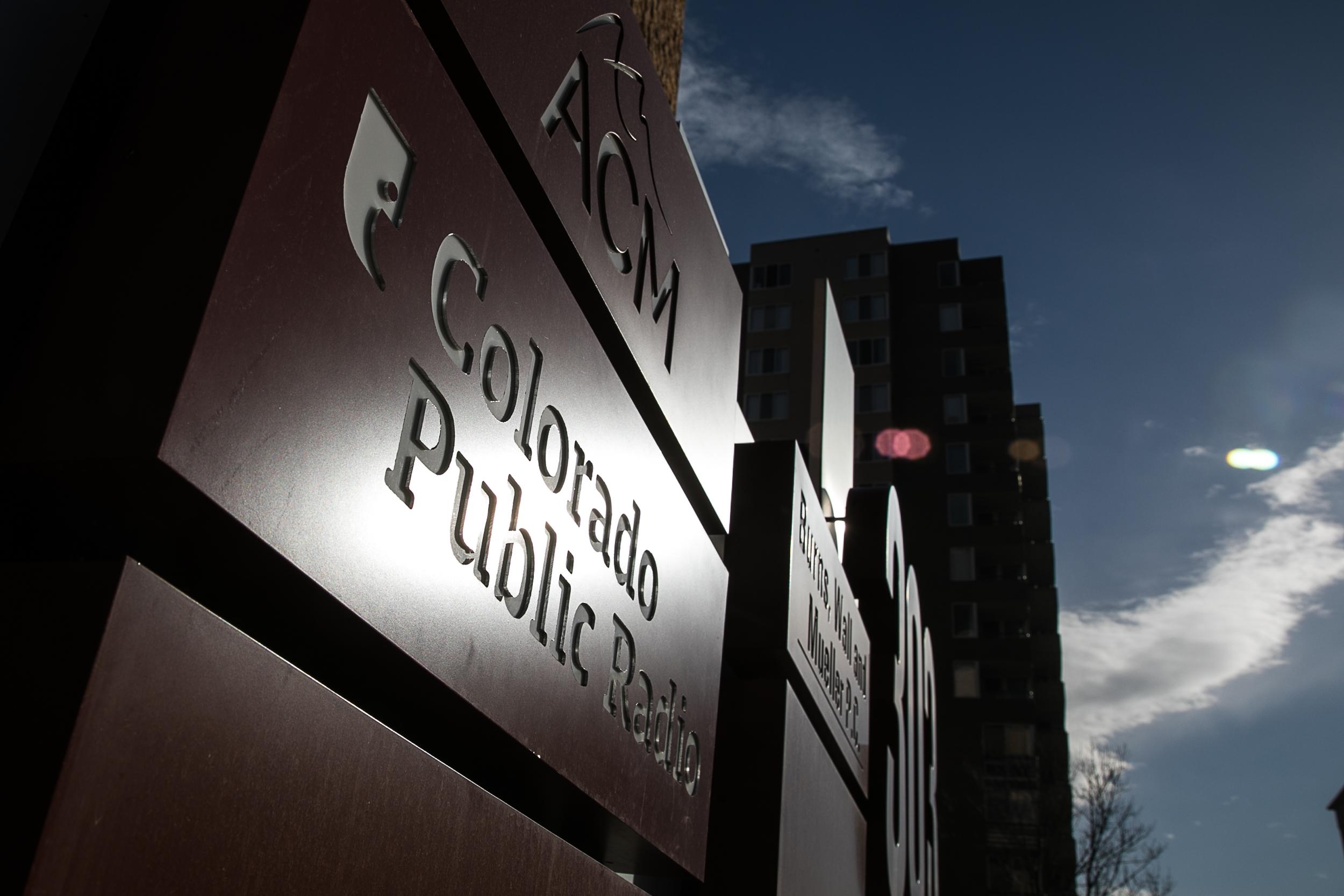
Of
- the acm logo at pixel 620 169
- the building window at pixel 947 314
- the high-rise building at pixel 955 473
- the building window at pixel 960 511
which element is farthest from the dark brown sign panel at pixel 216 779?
the building window at pixel 947 314

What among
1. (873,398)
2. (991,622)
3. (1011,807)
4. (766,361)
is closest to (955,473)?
(873,398)

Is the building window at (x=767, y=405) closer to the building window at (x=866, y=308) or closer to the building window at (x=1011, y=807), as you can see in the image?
the building window at (x=866, y=308)

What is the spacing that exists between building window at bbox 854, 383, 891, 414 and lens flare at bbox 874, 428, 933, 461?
1.18m

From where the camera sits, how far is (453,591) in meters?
1.37

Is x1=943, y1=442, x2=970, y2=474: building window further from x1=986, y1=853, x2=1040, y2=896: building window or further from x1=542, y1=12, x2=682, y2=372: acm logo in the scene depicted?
x1=542, y1=12, x2=682, y2=372: acm logo

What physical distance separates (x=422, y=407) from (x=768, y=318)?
49542 millimetres

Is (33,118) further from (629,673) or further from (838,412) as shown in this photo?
(838,412)

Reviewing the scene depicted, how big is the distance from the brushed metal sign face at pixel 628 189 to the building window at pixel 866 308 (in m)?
52.1

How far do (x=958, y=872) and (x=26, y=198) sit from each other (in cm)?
4525

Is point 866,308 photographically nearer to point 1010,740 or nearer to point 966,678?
point 966,678

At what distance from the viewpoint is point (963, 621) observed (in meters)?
49.1

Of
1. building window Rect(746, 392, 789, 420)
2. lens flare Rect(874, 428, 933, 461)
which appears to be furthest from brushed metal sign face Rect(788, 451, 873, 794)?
lens flare Rect(874, 428, 933, 461)

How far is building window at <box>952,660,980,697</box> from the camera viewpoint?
4744 centimetres

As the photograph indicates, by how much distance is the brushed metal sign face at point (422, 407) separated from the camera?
1.03 metres
